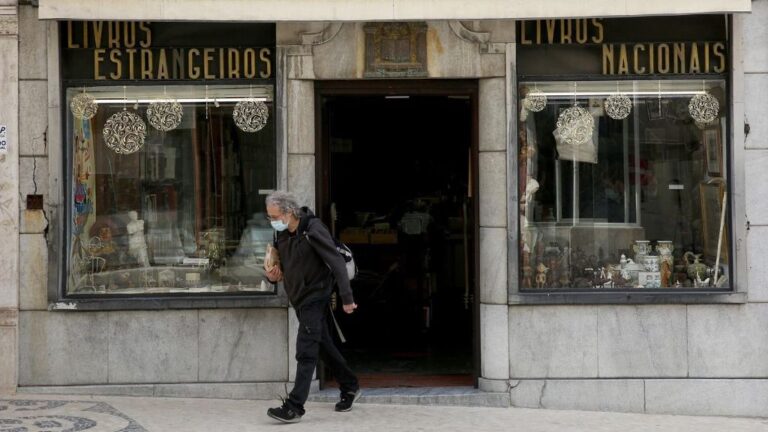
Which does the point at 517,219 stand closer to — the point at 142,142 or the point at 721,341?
the point at 721,341

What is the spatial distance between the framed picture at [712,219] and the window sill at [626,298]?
0.37 m

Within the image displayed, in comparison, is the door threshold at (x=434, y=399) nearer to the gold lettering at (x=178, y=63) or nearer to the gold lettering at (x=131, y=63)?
the gold lettering at (x=178, y=63)

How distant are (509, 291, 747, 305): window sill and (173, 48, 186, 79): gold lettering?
349cm

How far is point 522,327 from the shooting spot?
9992 mm

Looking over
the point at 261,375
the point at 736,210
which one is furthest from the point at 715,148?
the point at 261,375

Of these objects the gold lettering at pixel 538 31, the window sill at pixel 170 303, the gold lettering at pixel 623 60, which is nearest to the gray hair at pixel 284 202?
the window sill at pixel 170 303

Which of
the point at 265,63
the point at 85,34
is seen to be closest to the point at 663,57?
the point at 265,63

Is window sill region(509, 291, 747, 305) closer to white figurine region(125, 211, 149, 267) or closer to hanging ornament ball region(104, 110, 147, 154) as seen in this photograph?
white figurine region(125, 211, 149, 267)

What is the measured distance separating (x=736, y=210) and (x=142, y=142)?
5254mm

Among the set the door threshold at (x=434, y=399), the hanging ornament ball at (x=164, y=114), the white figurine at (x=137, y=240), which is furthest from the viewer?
the white figurine at (x=137, y=240)

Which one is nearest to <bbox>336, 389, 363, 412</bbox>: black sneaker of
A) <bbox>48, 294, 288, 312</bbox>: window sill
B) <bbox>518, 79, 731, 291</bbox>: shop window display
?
<bbox>48, 294, 288, 312</bbox>: window sill

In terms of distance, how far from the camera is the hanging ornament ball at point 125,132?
10.3 m

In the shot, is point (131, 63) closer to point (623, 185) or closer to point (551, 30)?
point (551, 30)

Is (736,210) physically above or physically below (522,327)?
above
